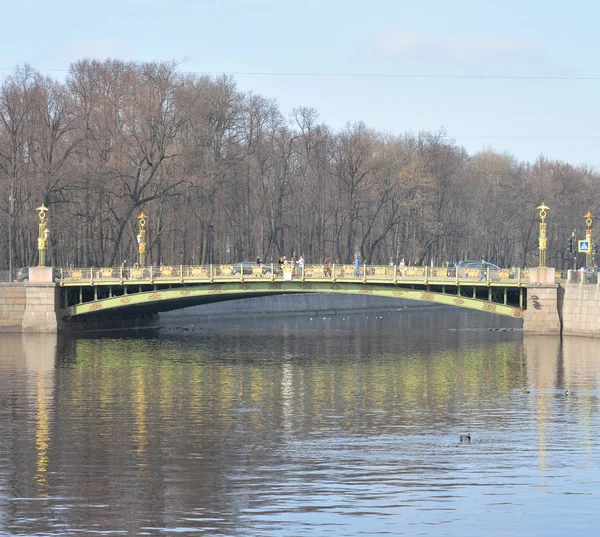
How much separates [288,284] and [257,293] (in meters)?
4.73

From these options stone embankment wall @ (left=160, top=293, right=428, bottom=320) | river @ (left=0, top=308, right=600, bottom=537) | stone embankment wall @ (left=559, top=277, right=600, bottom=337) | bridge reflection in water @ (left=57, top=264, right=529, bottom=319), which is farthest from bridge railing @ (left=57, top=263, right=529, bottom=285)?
stone embankment wall @ (left=160, top=293, right=428, bottom=320)

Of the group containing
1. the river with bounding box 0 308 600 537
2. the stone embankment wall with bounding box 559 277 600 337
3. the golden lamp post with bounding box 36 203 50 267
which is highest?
the golden lamp post with bounding box 36 203 50 267

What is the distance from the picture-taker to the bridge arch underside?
72438 mm

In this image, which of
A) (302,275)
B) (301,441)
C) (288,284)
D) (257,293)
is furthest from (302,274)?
(301,441)

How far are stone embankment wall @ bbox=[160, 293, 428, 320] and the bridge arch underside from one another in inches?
482

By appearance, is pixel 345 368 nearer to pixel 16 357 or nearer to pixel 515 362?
pixel 515 362

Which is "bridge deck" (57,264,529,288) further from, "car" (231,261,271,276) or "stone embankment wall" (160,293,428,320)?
"stone embankment wall" (160,293,428,320)

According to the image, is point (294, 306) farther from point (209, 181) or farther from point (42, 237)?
point (42, 237)

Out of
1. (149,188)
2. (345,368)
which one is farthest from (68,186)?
(345,368)

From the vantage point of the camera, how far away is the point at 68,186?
84.9m

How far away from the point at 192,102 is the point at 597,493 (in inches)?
2617

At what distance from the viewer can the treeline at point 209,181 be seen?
87.8 metres

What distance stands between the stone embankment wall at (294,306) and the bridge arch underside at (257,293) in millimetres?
12241

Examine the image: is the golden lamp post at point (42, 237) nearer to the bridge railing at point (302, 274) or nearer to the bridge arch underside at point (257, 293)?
the bridge railing at point (302, 274)
